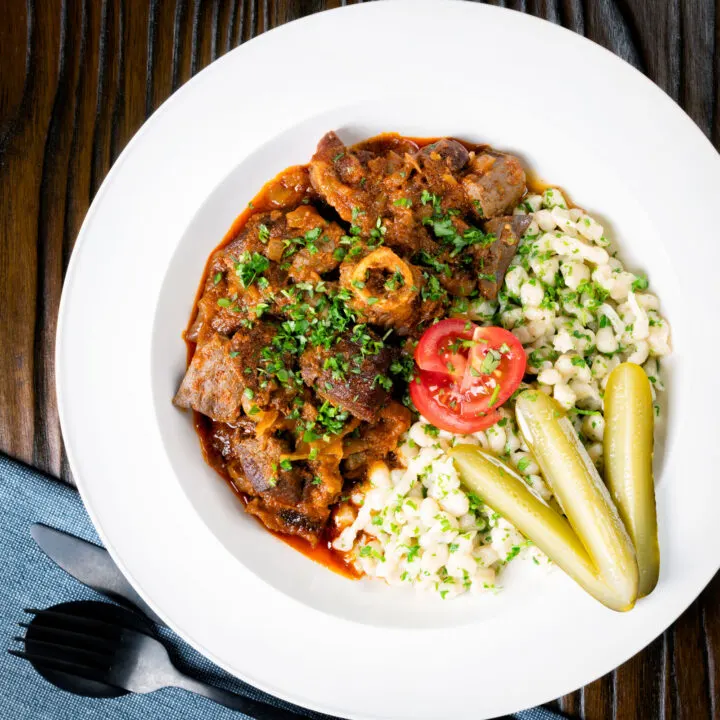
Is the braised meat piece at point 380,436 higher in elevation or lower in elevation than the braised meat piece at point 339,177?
lower

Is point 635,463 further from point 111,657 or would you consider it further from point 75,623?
point 75,623

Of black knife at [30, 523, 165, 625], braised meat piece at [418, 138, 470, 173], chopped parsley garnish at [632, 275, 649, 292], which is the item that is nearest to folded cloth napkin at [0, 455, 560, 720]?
black knife at [30, 523, 165, 625]

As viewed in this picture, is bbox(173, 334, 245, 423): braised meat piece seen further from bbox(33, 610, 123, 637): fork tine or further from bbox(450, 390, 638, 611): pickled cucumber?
bbox(33, 610, 123, 637): fork tine

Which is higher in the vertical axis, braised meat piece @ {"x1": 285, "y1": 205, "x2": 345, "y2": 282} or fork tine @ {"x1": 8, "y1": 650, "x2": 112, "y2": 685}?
braised meat piece @ {"x1": 285, "y1": 205, "x2": 345, "y2": 282}

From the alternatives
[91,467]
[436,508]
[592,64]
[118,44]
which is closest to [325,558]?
[436,508]

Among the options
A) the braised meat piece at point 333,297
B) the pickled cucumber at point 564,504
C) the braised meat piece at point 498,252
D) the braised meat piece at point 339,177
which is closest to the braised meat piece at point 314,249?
the braised meat piece at point 333,297

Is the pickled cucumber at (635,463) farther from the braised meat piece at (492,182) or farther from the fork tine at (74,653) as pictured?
the fork tine at (74,653)
